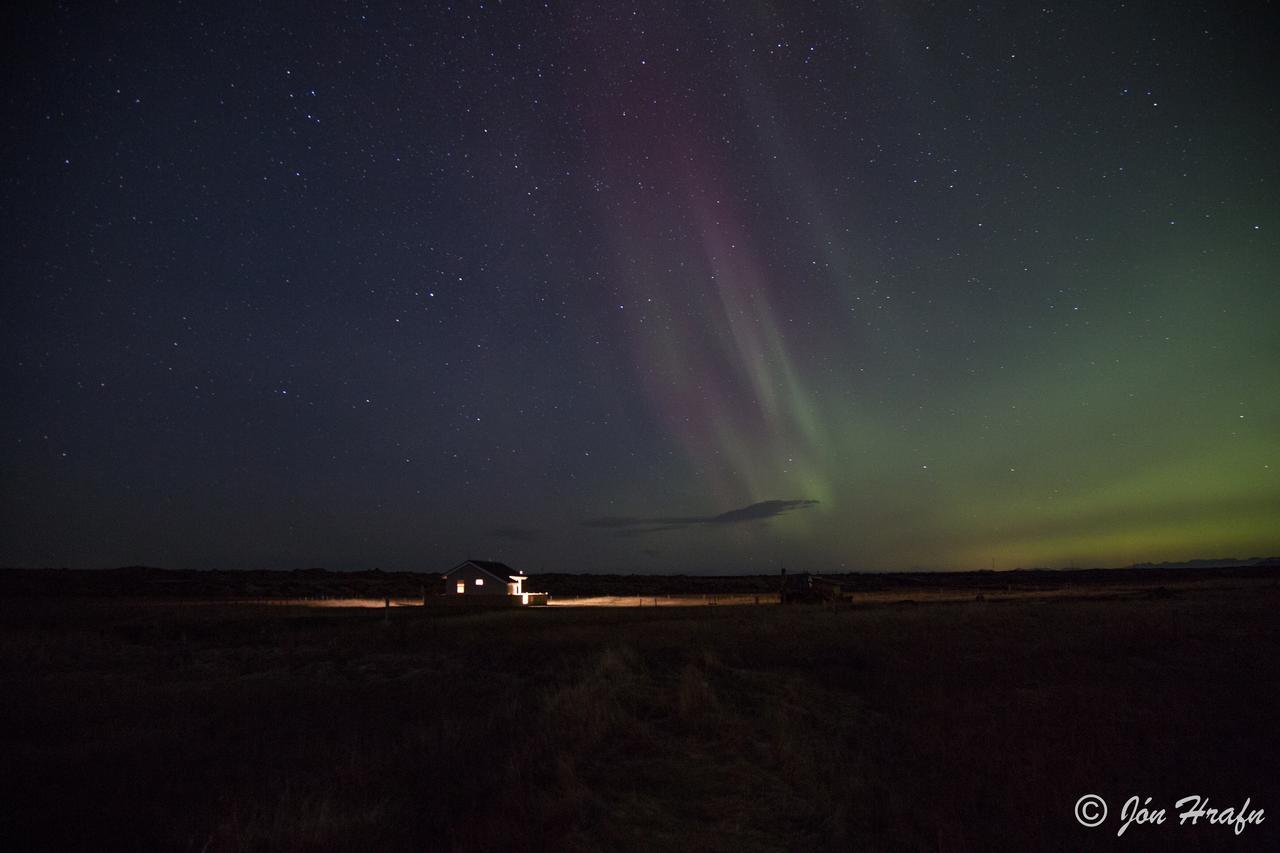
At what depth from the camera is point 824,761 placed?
1011 cm

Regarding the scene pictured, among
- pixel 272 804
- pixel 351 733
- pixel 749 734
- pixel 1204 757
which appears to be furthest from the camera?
pixel 351 733

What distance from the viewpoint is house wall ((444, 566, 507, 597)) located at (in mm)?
59531

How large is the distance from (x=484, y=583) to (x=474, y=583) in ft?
2.98

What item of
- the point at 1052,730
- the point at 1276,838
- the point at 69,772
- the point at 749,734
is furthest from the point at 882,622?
the point at 69,772

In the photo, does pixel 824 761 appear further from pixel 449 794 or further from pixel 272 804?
pixel 272 804

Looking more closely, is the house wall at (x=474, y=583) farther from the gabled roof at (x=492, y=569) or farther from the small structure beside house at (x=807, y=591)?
the small structure beside house at (x=807, y=591)

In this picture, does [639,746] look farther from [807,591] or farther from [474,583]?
[474,583]

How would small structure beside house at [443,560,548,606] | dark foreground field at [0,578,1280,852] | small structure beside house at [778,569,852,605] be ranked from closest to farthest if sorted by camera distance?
dark foreground field at [0,578,1280,852]
small structure beside house at [778,569,852,605]
small structure beside house at [443,560,548,606]

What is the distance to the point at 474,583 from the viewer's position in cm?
6031

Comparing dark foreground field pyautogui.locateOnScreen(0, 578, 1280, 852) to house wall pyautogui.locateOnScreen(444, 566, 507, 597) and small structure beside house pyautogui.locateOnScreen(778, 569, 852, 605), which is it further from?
house wall pyautogui.locateOnScreen(444, 566, 507, 597)

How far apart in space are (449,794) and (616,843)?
2.51 meters

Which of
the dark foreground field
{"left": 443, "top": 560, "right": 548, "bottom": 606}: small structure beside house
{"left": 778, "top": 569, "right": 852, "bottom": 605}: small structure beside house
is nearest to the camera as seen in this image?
the dark foreground field

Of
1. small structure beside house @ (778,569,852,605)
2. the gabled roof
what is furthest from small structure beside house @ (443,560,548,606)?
small structure beside house @ (778,569,852,605)

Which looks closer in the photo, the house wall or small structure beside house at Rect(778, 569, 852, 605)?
small structure beside house at Rect(778, 569, 852, 605)
